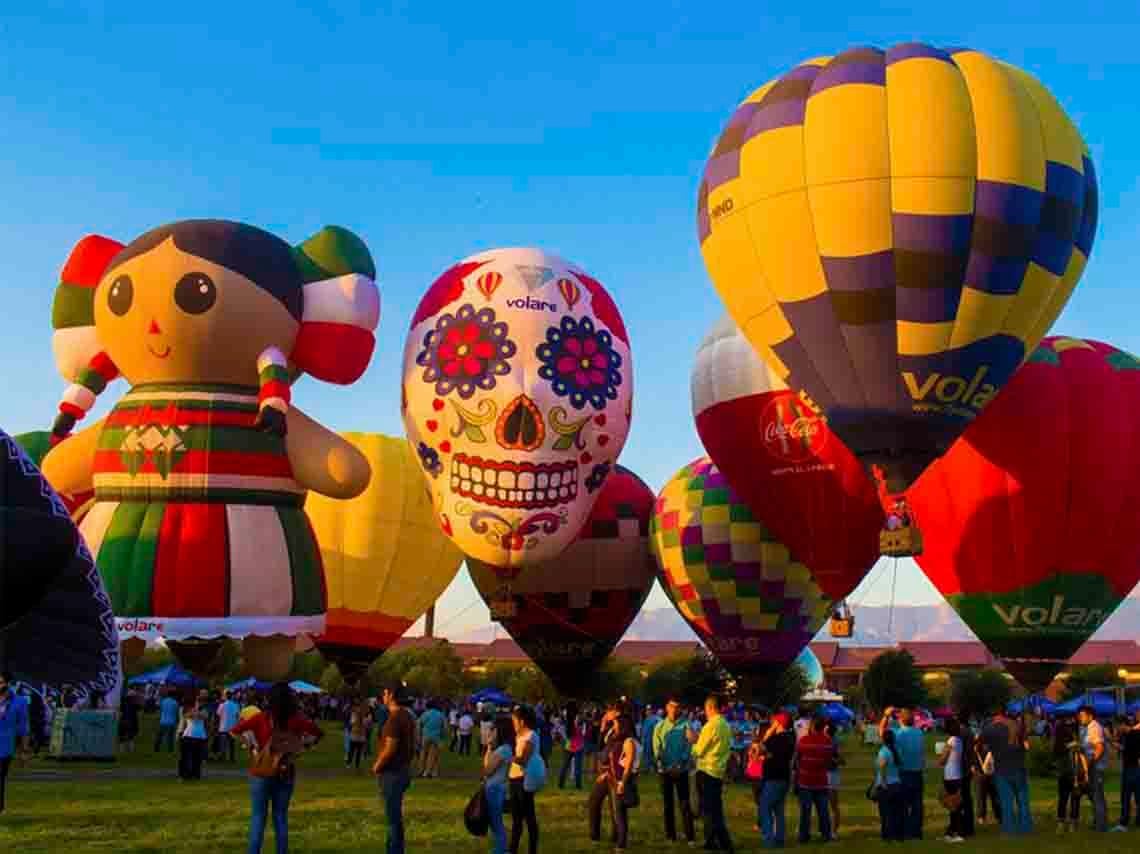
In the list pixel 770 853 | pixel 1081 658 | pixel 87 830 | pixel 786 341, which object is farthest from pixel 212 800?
pixel 1081 658

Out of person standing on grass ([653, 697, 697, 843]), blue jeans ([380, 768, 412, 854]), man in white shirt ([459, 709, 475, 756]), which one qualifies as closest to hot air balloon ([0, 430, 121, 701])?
blue jeans ([380, 768, 412, 854])

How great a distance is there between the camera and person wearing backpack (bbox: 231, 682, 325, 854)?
744 centimetres

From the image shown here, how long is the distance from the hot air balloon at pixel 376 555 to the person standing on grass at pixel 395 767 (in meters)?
15.6

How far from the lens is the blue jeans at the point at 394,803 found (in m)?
7.91

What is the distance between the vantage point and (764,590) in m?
24.0

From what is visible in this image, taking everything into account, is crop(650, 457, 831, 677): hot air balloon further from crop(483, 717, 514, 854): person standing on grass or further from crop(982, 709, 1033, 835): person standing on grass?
crop(483, 717, 514, 854): person standing on grass

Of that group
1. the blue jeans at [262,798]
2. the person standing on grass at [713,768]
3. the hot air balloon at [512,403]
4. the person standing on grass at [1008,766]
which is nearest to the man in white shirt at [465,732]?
the hot air balloon at [512,403]

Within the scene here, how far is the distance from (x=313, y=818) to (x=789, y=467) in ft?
40.6

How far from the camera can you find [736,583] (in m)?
24.2

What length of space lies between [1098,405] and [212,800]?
13.8m

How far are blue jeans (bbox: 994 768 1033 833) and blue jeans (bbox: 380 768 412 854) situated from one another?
18.1ft

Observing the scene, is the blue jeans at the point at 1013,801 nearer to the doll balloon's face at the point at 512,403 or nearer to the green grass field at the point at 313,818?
the green grass field at the point at 313,818

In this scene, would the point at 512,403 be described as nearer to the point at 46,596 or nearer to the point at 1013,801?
the point at 46,596

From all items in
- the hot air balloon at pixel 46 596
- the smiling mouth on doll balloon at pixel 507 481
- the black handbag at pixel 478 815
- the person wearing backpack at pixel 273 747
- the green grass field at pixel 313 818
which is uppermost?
the smiling mouth on doll balloon at pixel 507 481
